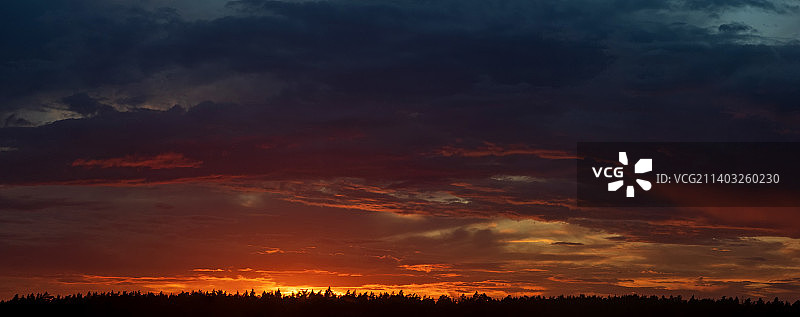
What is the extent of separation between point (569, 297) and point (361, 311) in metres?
10.7

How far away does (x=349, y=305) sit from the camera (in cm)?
4809

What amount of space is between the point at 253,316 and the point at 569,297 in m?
16.1

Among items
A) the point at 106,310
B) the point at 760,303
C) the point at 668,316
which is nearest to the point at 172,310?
the point at 106,310

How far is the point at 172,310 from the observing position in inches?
1917

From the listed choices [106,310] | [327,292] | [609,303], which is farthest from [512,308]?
[106,310]

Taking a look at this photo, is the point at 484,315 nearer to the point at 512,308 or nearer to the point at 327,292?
the point at 512,308

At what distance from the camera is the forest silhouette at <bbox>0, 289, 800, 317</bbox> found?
46.8 m

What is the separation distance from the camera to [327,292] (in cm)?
4888

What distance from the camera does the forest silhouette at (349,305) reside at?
46750mm

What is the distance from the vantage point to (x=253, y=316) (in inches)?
1876

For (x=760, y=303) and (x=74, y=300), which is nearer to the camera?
(x=760, y=303)

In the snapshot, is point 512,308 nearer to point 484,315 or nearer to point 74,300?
point 484,315

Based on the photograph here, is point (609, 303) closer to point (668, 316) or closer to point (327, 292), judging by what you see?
point (668, 316)

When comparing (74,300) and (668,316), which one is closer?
(668,316)
